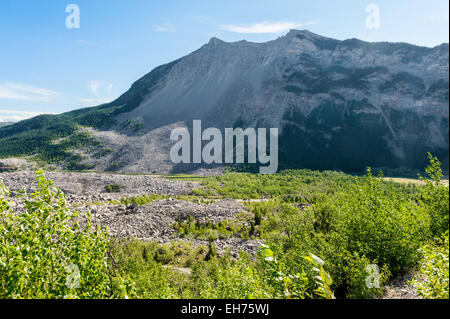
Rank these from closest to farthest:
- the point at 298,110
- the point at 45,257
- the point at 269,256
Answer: the point at 269,256, the point at 45,257, the point at 298,110

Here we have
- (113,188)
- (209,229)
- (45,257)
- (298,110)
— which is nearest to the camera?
(45,257)

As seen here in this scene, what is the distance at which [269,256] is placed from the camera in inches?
159

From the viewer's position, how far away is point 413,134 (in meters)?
115

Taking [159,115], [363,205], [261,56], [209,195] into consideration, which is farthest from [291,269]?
[261,56]

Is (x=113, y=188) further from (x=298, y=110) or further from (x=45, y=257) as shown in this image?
(x=298, y=110)

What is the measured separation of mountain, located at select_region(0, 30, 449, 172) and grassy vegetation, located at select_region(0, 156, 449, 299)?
76291mm

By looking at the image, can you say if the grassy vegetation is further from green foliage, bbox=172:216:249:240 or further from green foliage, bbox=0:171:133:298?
green foliage, bbox=172:216:249:240

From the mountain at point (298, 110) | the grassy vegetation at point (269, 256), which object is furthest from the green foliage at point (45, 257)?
the mountain at point (298, 110)

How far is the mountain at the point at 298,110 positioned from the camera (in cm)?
10750

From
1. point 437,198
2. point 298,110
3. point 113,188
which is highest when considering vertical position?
point 298,110

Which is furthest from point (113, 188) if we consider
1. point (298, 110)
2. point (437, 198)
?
point (298, 110)

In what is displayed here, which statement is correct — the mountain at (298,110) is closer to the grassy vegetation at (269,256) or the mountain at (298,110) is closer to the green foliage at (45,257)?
the grassy vegetation at (269,256)

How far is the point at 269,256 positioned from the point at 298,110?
450 feet
